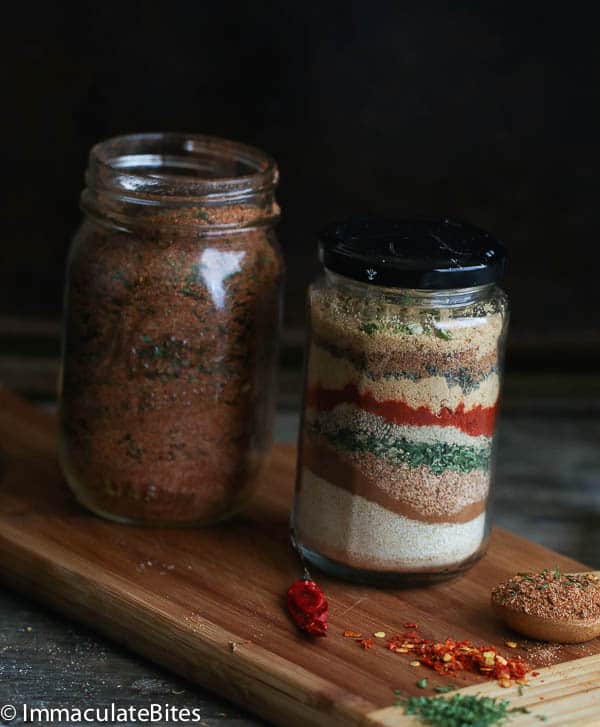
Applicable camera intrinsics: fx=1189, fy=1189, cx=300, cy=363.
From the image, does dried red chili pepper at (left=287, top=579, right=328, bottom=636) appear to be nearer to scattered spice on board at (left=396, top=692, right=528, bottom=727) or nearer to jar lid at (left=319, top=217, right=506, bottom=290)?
scattered spice on board at (left=396, top=692, right=528, bottom=727)

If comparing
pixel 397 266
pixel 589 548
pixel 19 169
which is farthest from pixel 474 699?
pixel 19 169

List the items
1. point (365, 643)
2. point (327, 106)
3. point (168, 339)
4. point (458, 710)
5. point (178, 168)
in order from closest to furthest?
point (458, 710) → point (365, 643) → point (168, 339) → point (178, 168) → point (327, 106)

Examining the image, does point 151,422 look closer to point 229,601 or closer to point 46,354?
point 229,601

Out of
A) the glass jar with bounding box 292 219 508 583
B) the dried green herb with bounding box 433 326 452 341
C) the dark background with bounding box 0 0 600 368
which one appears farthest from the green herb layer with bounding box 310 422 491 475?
the dark background with bounding box 0 0 600 368

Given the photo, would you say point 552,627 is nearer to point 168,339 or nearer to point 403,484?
point 403,484

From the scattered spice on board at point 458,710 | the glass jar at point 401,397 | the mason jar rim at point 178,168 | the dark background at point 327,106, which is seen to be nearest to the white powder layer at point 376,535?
the glass jar at point 401,397

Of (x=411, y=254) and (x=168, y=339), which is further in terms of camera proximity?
(x=168, y=339)

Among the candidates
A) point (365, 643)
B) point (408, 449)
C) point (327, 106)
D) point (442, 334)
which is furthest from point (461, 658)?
point (327, 106)

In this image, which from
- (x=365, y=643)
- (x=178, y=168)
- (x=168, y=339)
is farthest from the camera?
(x=178, y=168)
